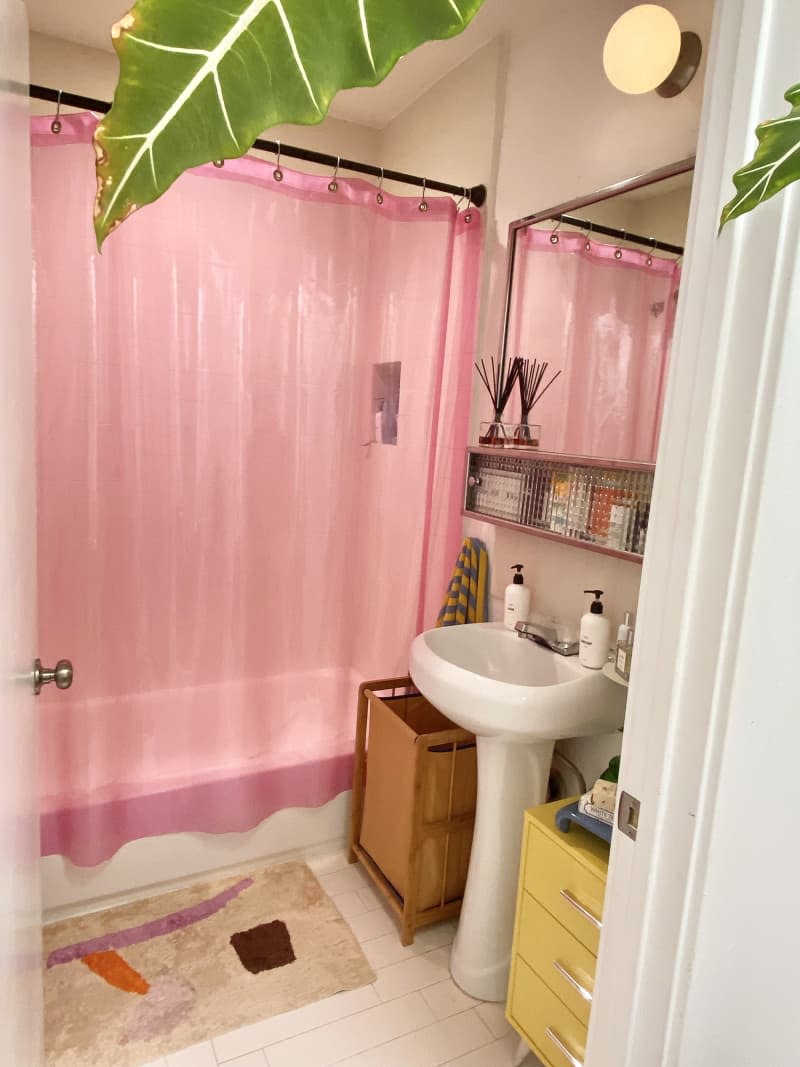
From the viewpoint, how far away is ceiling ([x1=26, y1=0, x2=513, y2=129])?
6.66 feet

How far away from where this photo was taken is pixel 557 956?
4.64ft

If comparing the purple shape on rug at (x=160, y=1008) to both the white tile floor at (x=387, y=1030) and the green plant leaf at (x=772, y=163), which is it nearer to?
the white tile floor at (x=387, y=1030)

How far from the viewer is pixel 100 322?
5.89 feet

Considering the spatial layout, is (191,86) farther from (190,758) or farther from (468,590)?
(190,758)

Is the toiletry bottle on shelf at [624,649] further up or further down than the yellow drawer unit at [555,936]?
further up

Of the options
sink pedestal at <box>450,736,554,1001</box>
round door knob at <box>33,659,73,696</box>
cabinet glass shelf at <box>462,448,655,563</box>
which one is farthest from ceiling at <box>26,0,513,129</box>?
sink pedestal at <box>450,736,554,1001</box>

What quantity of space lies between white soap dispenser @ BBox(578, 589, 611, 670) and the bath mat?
3.41ft

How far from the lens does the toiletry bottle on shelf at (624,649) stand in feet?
4.74

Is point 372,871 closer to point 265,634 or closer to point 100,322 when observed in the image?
point 265,634

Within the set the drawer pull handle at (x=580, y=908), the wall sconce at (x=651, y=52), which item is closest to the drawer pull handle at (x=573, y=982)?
the drawer pull handle at (x=580, y=908)

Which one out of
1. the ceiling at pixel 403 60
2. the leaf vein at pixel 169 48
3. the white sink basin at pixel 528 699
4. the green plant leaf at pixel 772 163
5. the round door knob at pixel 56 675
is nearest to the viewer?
the leaf vein at pixel 169 48

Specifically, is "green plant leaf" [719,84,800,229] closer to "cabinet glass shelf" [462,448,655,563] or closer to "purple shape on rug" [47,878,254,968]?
"cabinet glass shelf" [462,448,655,563]

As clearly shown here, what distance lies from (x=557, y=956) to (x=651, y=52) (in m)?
1.93

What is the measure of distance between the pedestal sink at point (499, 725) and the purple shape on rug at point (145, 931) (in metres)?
0.72
